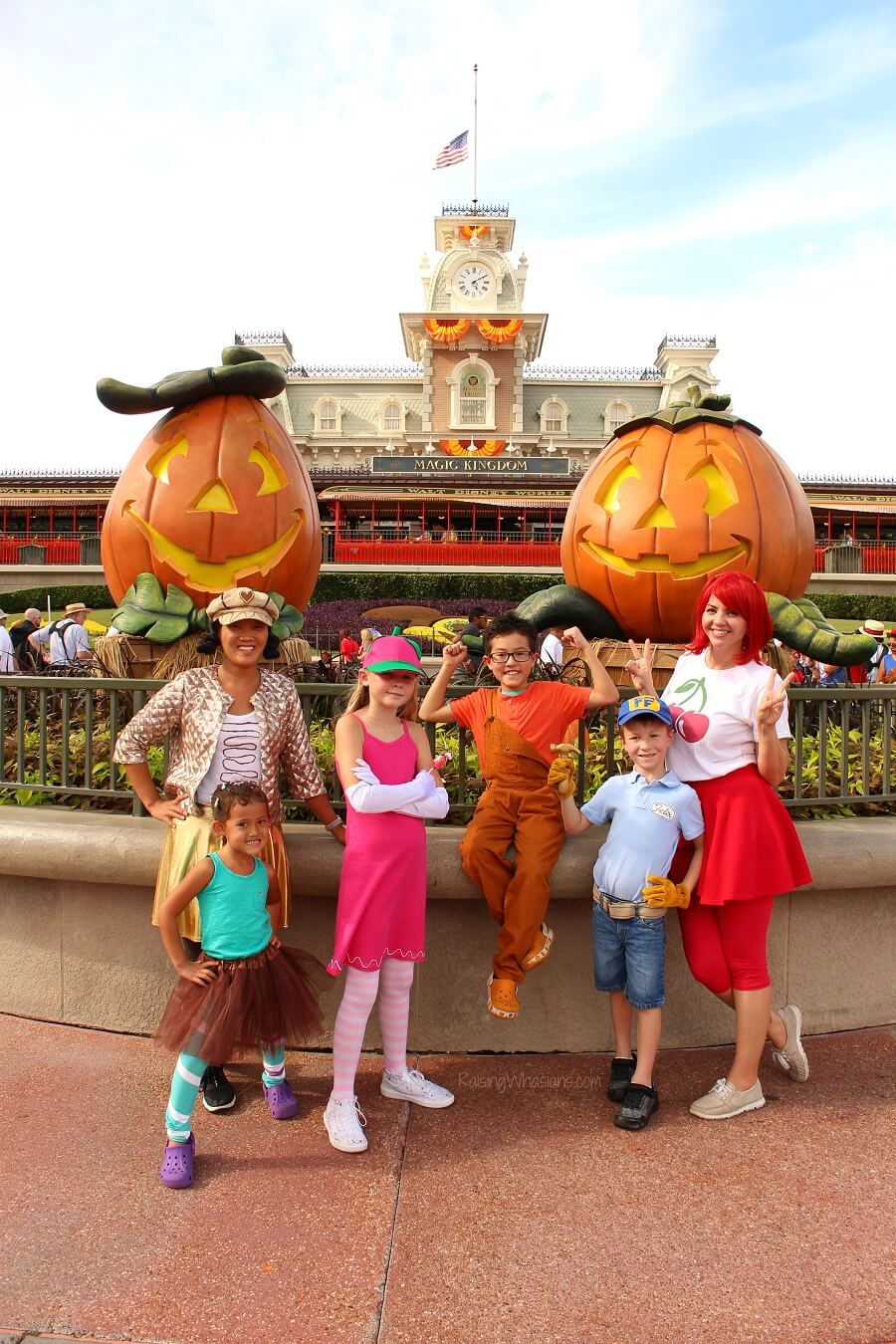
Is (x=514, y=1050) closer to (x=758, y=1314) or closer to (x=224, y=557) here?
(x=758, y=1314)

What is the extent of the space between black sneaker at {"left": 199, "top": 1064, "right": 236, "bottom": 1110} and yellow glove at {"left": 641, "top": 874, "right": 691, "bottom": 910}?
4.97ft

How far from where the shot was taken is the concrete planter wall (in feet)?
11.0

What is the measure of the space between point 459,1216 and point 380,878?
93 cm

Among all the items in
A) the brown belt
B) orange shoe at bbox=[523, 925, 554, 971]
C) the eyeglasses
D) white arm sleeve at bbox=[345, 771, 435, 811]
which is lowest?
→ orange shoe at bbox=[523, 925, 554, 971]

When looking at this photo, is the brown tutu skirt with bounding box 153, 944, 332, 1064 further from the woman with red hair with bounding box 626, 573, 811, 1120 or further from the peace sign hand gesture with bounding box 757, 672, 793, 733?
the peace sign hand gesture with bounding box 757, 672, 793, 733

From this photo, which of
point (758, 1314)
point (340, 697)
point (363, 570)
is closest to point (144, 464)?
point (340, 697)

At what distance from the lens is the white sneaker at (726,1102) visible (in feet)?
9.42

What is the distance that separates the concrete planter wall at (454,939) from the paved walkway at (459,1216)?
0.24 metres

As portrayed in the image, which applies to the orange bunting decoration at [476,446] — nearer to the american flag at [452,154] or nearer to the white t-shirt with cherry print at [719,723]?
the american flag at [452,154]

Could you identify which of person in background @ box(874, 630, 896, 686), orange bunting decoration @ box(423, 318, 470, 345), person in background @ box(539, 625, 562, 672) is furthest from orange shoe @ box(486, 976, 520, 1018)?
orange bunting decoration @ box(423, 318, 470, 345)

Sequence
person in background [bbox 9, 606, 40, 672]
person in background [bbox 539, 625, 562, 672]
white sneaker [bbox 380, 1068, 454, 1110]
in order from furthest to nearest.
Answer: person in background [bbox 9, 606, 40, 672] → person in background [bbox 539, 625, 562, 672] → white sneaker [bbox 380, 1068, 454, 1110]

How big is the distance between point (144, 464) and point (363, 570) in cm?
2204

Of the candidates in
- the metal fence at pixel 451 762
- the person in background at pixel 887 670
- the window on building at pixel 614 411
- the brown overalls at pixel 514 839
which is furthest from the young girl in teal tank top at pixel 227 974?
the window on building at pixel 614 411

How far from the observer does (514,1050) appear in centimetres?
339
